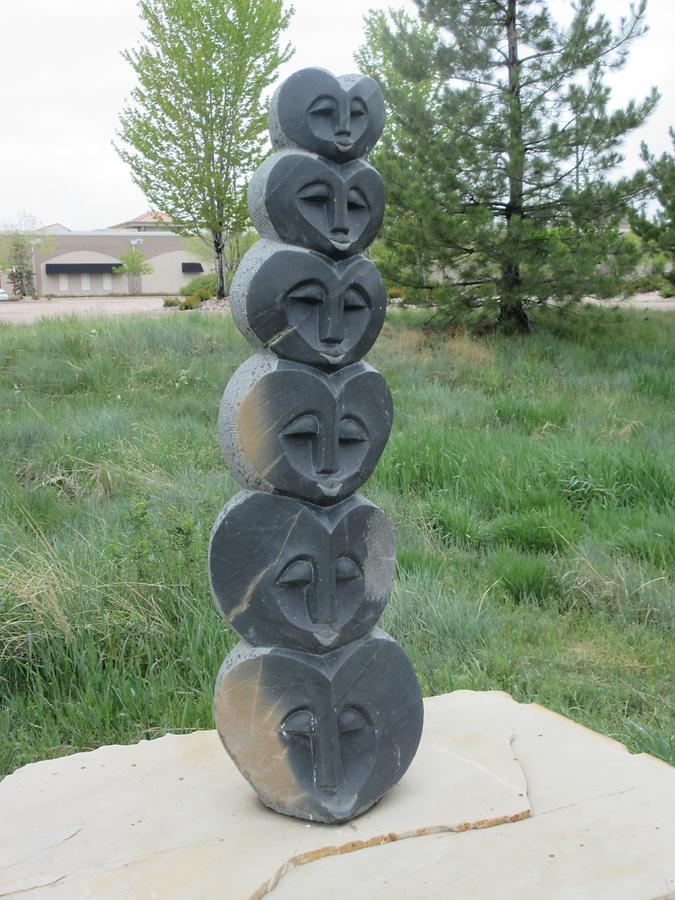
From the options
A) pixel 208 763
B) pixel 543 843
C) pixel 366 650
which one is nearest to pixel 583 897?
pixel 543 843

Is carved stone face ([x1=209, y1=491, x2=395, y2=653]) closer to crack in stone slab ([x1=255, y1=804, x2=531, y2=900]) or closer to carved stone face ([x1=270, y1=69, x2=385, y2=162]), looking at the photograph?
crack in stone slab ([x1=255, y1=804, x2=531, y2=900])

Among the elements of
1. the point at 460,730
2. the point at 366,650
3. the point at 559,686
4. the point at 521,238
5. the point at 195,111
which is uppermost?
the point at 195,111

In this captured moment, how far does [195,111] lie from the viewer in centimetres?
1711

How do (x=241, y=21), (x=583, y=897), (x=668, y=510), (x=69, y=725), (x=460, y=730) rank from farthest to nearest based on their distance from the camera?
1. (x=241, y=21)
2. (x=668, y=510)
3. (x=69, y=725)
4. (x=460, y=730)
5. (x=583, y=897)

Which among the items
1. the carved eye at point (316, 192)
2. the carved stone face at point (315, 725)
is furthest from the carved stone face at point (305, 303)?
the carved stone face at point (315, 725)

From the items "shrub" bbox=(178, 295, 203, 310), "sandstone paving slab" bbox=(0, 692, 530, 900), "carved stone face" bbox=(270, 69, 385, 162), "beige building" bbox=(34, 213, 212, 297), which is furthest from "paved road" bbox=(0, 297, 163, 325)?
"beige building" bbox=(34, 213, 212, 297)

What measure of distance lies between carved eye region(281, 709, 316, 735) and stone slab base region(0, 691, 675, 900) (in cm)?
26

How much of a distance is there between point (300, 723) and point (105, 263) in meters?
49.6

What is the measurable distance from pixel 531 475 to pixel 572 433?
124 cm

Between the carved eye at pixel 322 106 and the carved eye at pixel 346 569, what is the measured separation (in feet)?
4.00

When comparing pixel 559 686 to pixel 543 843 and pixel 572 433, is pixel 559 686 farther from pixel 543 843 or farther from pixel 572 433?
pixel 572 433

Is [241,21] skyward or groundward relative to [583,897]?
skyward

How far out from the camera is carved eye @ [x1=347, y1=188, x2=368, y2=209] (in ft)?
8.20

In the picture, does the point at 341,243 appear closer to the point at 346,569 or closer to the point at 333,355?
the point at 333,355
